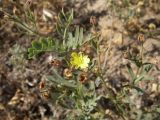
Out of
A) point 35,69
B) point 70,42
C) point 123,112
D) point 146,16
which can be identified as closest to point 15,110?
point 35,69

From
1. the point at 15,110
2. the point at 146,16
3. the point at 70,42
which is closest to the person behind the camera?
the point at 70,42

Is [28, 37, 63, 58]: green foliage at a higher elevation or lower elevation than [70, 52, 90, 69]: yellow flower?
higher

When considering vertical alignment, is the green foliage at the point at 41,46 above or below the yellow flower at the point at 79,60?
above

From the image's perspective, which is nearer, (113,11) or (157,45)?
(157,45)

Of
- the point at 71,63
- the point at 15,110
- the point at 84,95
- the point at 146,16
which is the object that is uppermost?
the point at 146,16

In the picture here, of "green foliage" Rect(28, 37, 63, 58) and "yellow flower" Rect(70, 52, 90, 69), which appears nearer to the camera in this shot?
"green foliage" Rect(28, 37, 63, 58)

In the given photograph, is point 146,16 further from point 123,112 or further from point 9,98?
point 9,98

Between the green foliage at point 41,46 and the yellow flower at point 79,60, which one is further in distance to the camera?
the yellow flower at point 79,60

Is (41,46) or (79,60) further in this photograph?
(79,60)
